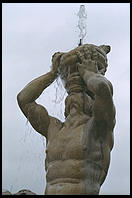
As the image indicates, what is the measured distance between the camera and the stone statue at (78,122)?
8227mm

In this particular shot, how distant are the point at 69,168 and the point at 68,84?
1.68 meters

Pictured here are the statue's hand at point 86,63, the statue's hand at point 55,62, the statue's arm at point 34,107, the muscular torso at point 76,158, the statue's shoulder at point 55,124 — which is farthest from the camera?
the statue's hand at point 55,62

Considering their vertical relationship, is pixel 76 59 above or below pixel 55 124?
above

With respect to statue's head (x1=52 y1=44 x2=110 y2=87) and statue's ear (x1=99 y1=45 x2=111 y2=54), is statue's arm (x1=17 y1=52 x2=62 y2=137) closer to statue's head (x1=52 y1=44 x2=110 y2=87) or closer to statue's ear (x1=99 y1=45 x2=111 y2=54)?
statue's head (x1=52 y1=44 x2=110 y2=87)

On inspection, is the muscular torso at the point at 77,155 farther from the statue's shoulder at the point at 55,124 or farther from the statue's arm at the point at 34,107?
the statue's arm at the point at 34,107

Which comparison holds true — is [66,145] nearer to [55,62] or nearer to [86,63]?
[86,63]

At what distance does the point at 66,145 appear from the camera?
8.52 m

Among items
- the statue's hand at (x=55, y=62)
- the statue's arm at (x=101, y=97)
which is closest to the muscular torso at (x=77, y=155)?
the statue's arm at (x=101, y=97)

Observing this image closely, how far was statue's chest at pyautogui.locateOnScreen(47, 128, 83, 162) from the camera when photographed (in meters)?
8.38

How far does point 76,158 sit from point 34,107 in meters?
1.37

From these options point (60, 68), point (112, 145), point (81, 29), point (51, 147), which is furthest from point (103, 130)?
point (81, 29)

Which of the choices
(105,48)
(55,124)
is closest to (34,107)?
(55,124)

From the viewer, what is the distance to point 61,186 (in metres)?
8.11

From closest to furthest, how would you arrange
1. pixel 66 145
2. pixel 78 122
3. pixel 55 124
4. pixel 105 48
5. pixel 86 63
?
pixel 66 145 → pixel 78 122 → pixel 86 63 → pixel 55 124 → pixel 105 48
